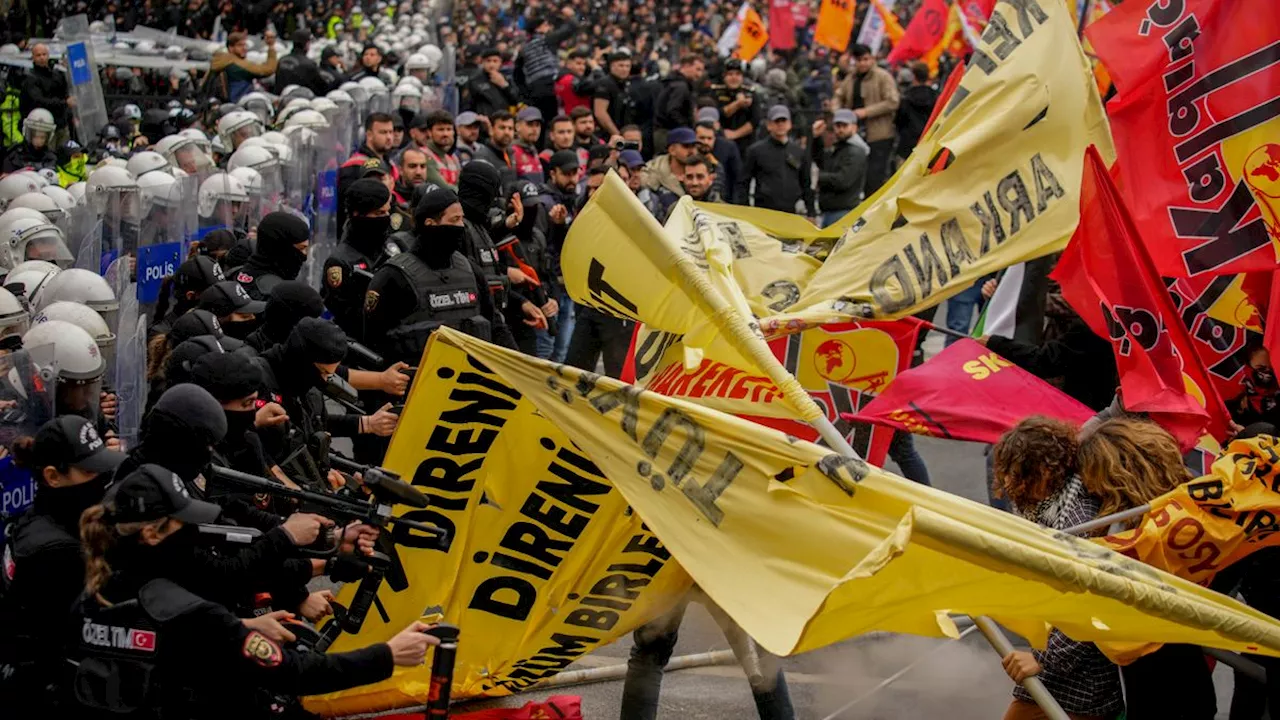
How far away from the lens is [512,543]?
5559mm

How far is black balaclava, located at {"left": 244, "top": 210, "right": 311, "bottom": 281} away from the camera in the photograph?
8375 mm

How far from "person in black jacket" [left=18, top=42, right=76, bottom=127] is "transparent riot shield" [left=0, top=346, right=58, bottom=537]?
1141 centimetres

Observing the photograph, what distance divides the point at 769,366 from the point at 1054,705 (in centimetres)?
144

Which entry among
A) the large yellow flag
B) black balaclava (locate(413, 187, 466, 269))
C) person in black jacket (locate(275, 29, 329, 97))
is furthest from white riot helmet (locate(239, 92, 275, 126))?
the large yellow flag

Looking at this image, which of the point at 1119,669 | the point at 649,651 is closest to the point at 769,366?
the point at 649,651

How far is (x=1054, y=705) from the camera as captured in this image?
4.88 m

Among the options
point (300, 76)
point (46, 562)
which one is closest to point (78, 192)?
point (46, 562)

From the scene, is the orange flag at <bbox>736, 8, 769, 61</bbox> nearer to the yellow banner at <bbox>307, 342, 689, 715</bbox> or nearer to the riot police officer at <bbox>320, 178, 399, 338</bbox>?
the riot police officer at <bbox>320, 178, 399, 338</bbox>

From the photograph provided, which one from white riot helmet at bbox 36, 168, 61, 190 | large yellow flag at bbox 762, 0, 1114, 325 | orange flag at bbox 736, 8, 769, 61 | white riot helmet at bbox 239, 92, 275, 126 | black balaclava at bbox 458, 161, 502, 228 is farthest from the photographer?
orange flag at bbox 736, 8, 769, 61

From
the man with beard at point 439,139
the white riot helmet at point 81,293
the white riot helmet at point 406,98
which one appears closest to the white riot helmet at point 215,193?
the man with beard at point 439,139

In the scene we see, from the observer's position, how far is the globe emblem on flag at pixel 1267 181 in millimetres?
6375

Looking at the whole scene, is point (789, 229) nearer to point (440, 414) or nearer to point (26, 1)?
point (440, 414)

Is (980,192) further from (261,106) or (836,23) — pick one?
(836,23)

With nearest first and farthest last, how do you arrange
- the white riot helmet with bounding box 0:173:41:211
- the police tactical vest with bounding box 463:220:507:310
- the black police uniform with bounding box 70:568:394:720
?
1. the black police uniform with bounding box 70:568:394:720
2. the police tactical vest with bounding box 463:220:507:310
3. the white riot helmet with bounding box 0:173:41:211
